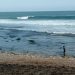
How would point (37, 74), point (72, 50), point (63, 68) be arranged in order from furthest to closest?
point (72, 50) → point (63, 68) → point (37, 74)

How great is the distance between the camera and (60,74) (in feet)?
26.8

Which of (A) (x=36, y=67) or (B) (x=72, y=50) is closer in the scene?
(A) (x=36, y=67)

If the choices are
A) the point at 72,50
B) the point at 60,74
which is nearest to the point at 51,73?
the point at 60,74

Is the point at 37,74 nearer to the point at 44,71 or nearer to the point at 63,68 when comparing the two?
the point at 44,71

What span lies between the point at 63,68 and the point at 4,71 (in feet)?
5.62

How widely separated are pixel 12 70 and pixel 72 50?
11032 millimetres

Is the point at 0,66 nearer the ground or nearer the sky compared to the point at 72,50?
nearer the sky

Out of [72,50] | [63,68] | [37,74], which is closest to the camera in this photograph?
[37,74]

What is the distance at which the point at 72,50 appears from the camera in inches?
760

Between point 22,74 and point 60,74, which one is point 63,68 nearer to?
point 60,74

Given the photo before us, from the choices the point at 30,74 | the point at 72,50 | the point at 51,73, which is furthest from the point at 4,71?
the point at 72,50

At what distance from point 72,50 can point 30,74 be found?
11353mm

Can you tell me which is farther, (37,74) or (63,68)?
(63,68)

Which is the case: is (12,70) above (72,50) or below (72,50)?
above
